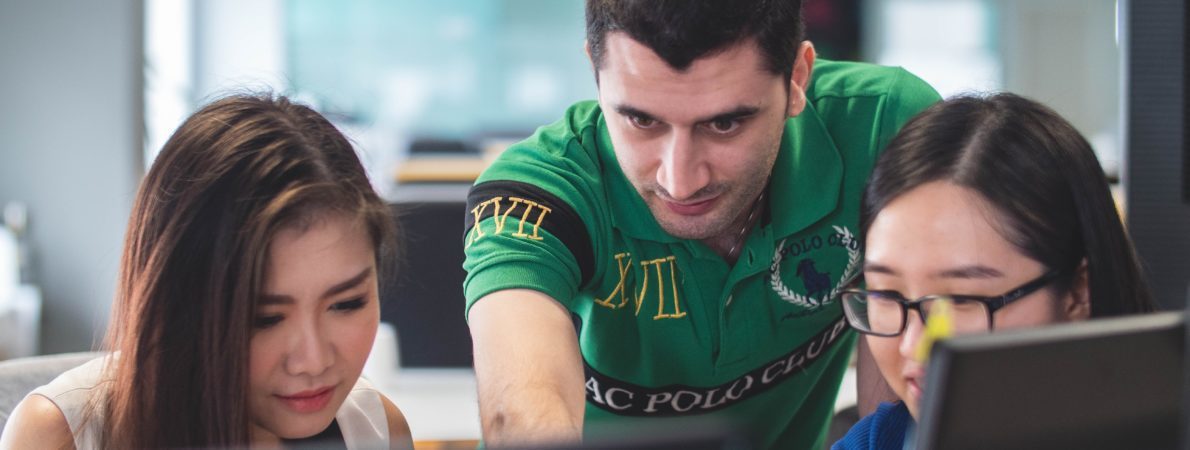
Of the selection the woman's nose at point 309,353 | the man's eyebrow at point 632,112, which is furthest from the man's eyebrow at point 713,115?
the woman's nose at point 309,353

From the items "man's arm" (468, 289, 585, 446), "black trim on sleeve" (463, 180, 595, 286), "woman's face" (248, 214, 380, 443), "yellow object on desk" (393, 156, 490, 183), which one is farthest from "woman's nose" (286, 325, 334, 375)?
"yellow object on desk" (393, 156, 490, 183)

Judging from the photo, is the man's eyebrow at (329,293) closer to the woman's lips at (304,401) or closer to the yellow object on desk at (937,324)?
the woman's lips at (304,401)

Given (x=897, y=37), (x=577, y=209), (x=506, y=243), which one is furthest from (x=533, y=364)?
(x=897, y=37)

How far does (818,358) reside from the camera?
5.98ft

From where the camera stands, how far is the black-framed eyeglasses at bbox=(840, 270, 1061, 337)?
1306 mm

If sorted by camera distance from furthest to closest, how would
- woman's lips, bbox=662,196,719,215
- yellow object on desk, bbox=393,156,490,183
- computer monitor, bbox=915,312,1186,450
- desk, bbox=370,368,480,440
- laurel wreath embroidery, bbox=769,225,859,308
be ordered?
yellow object on desk, bbox=393,156,490,183 → desk, bbox=370,368,480,440 → laurel wreath embroidery, bbox=769,225,859,308 → woman's lips, bbox=662,196,719,215 → computer monitor, bbox=915,312,1186,450

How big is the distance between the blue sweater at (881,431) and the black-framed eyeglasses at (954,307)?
153 mm

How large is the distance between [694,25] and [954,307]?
→ 1.43ft

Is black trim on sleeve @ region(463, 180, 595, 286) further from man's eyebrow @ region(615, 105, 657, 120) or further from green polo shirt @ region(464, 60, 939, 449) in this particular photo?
man's eyebrow @ region(615, 105, 657, 120)

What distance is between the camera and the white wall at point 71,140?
156 inches

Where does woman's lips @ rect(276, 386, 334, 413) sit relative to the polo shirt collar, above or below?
below

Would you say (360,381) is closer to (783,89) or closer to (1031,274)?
(783,89)

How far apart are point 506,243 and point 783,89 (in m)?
0.41

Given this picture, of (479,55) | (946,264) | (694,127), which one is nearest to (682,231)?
(694,127)
